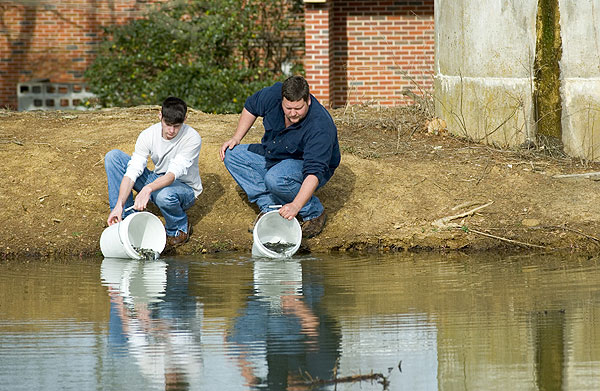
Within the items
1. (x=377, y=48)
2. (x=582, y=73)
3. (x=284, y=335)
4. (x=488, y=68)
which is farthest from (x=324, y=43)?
(x=284, y=335)

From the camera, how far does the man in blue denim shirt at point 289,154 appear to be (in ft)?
26.4

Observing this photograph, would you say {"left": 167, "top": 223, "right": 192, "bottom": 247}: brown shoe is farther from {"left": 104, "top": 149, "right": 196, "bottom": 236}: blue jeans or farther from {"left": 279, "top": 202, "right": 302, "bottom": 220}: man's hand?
{"left": 279, "top": 202, "right": 302, "bottom": 220}: man's hand

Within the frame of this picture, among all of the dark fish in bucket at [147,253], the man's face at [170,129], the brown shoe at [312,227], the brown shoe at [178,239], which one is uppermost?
the man's face at [170,129]

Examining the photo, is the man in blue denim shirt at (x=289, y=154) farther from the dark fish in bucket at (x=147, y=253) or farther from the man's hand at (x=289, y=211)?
the dark fish in bucket at (x=147, y=253)

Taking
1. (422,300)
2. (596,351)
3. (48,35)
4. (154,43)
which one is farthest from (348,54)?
(596,351)

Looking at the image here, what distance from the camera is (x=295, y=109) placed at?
805 cm

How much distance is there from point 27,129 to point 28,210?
8.33 ft

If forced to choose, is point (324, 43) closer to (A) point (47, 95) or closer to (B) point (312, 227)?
(A) point (47, 95)

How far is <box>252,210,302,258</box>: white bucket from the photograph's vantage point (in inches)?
325

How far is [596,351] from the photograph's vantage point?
5.55m

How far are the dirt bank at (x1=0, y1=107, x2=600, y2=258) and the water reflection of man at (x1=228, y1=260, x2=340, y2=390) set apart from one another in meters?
1.60

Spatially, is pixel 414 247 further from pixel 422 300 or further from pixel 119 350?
pixel 119 350

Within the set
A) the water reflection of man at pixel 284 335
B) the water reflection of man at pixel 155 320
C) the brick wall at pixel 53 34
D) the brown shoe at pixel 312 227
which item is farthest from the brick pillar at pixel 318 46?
the water reflection of man at pixel 284 335

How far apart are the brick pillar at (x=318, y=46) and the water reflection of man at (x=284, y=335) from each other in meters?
8.42
